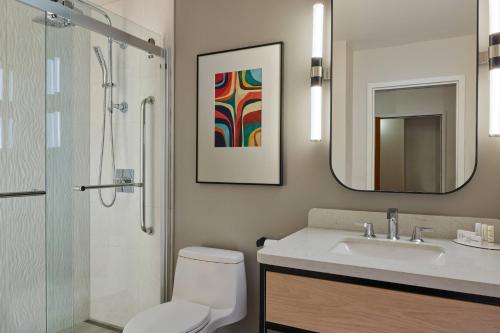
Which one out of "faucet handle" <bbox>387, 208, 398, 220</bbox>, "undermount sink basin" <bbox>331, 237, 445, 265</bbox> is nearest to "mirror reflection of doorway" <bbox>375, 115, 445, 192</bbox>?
"faucet handle" <bbox>387, 208, 398, 220</bbox>

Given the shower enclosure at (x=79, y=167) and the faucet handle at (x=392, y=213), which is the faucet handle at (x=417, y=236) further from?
the shower enclosure at (x=79, y=167)

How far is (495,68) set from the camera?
137 cm

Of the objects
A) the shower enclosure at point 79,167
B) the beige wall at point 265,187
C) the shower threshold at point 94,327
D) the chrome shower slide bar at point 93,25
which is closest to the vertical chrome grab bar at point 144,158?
the shower enclosure at point 79,167

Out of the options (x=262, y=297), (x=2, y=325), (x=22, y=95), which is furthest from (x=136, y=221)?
(x=262, y=297)

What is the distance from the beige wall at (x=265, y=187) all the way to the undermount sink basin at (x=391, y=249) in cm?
23

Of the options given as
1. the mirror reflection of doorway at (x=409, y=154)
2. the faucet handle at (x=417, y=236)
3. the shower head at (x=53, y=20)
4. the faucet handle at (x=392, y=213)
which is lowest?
the faucet handle at (x=417, y=236)

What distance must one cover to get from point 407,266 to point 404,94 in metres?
0.81

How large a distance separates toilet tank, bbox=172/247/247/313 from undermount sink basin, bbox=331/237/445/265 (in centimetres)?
60

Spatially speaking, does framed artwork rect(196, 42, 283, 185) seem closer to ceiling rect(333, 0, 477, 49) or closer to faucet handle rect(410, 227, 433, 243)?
ceiling rect(333, 0, 477, 49)

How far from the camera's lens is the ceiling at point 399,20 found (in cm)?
147

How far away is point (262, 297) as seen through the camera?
1.24 m

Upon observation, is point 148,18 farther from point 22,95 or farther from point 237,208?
point 237,208

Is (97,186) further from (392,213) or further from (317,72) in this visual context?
(392,213)

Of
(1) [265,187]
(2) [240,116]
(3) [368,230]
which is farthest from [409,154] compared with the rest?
(2) [240,116]
